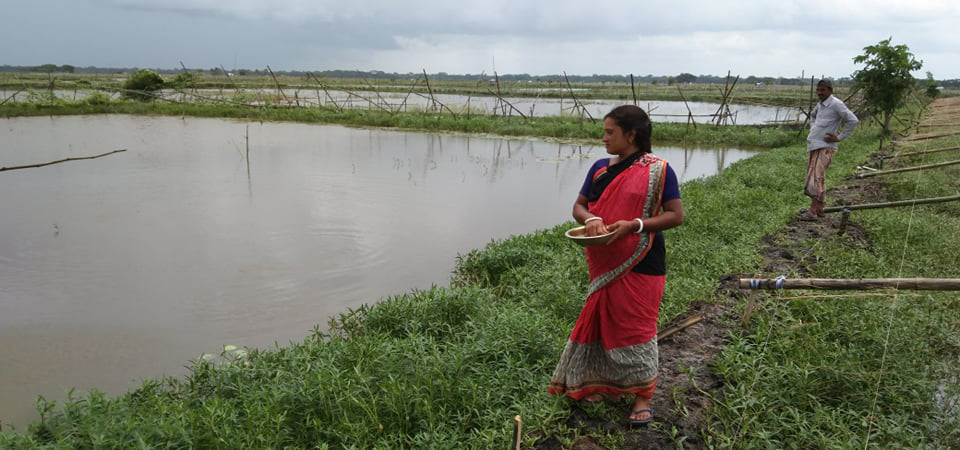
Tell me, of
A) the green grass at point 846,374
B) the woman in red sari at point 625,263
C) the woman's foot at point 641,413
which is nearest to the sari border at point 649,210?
the woman in red sari at point 625,263

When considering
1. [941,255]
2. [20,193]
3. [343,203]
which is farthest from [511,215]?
[20,193]

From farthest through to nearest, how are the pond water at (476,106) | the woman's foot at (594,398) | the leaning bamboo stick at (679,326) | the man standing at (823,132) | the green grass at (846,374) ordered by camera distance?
1. the pond water at (476,106)
2. the man standing at (823,132)
3. the leaning bamboo stick at (679,326)
4. the woman's foot at (594,398)
5. the green grass at (846,374)

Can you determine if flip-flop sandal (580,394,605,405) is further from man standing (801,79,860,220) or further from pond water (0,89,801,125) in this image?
pond water (0,89,801,125)

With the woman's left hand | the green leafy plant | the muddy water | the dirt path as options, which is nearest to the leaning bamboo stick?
the dirt path

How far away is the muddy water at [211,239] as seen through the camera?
399 centimetres

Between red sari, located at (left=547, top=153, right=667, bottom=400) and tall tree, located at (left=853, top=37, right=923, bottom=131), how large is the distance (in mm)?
14624

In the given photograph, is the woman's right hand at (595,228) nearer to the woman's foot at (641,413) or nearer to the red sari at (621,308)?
the red sari at (621,308)

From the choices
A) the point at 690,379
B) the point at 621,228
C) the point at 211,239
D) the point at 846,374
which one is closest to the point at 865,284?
the point at 846,374

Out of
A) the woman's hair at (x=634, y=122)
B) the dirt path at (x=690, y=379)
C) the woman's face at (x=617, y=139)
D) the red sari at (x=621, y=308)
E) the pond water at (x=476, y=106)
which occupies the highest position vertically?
the pond water at (x=476, y=106)

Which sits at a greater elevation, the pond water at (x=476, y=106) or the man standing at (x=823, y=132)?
the pond water at (x=476, y=106)

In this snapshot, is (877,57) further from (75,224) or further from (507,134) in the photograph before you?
(75,224)

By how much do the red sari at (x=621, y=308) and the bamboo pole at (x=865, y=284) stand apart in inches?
27.5

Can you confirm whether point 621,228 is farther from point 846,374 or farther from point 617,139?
point 846,374

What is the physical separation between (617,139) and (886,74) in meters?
15.1
